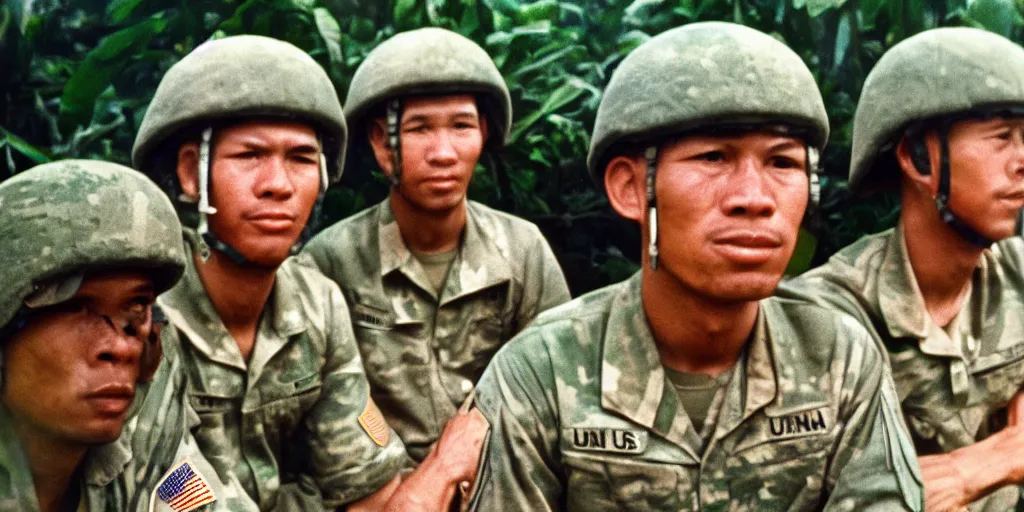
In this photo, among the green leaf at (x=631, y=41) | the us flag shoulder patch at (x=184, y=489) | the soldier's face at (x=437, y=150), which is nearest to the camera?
the us flag shoulder patch at (x=184, y=489)

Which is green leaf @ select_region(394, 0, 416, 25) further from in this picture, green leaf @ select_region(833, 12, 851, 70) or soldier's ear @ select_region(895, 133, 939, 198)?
soldier's ear @ select_region(895, 133, 939, 198)

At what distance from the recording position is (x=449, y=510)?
4.80 m

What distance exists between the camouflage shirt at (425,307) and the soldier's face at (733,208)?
1995 millimetres

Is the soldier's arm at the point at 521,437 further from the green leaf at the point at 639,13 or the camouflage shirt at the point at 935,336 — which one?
the green leaf at the point at 639,13

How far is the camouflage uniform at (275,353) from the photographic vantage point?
4609 millimetres

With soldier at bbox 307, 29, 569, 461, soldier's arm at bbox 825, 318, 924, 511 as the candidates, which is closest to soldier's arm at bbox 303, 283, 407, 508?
soldier at bbox 307, 29, 569, 461

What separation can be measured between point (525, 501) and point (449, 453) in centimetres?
103

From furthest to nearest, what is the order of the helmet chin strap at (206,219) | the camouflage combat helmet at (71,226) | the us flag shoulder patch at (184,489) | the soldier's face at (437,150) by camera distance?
1. the soldier's face at (437,150)
2. the helmet chin strap at (206,219)
3. the us flag shoulder patch at (184,489)
4. the camouflage combat helmet at (71,226)

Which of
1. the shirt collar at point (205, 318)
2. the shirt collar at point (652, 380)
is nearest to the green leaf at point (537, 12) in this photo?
the shirt collar at point (205, 318)

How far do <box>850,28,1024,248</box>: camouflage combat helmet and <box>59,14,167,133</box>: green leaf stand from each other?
3413mm

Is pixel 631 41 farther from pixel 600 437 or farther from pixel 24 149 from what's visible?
pixel 600 437

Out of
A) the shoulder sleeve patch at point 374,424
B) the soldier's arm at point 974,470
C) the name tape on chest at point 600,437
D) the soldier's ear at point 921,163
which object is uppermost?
the soldier's ear at point 921,163

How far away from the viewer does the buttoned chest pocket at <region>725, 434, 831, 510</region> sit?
390cm

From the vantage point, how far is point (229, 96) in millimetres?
4559
